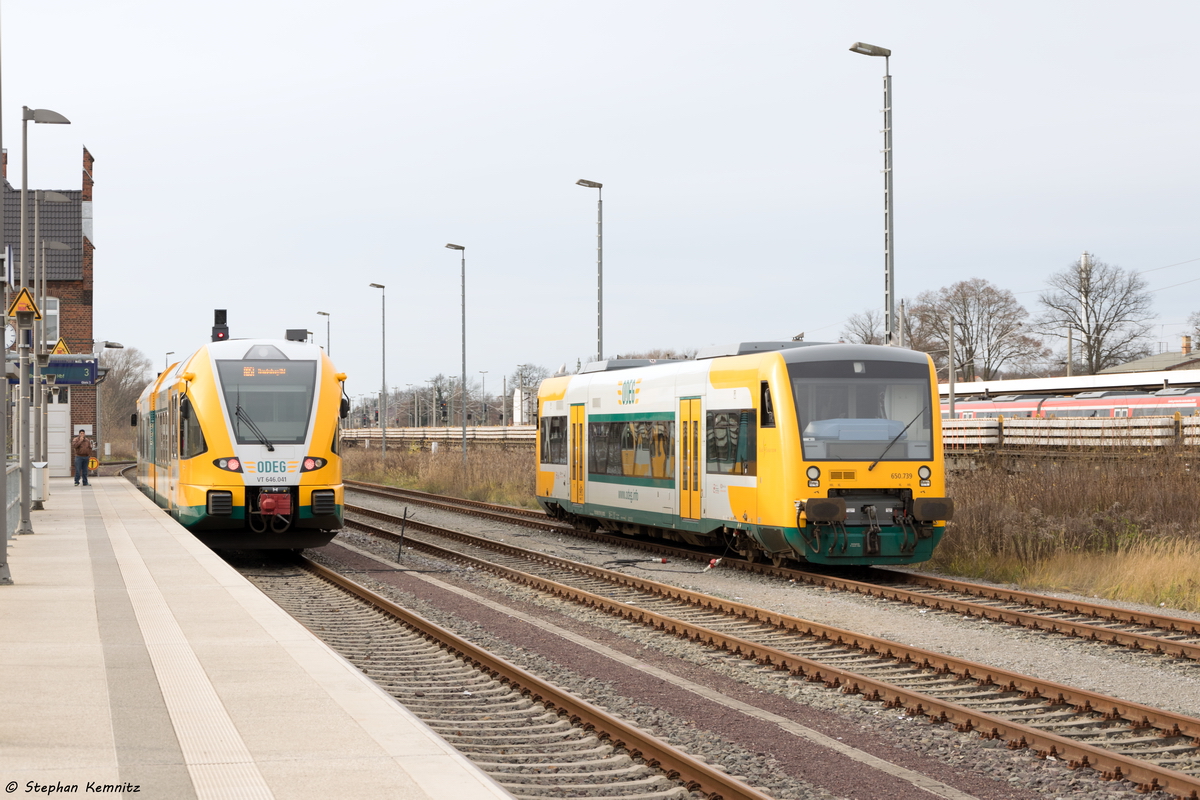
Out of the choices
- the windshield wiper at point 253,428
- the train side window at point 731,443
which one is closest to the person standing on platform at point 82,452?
the windshield wiper at point 253,428

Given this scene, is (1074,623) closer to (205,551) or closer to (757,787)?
(757,787)

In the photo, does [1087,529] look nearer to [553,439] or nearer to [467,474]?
[553,439]

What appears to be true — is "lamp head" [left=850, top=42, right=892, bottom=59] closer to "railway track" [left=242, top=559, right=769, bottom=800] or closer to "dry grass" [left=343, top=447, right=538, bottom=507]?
"railway track" [left=242, top=559, right=769, bottom=800]

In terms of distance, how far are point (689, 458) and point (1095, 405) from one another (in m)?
30.0

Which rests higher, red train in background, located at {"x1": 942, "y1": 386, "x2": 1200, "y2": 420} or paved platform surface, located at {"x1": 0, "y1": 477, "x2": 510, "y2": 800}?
red train in background, located at {"x1": 942, "y1": 386, "x2": 1200, "y2": 420}

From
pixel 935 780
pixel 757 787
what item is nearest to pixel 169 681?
pixel 757 787

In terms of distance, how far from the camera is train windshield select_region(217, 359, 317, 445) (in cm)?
1755

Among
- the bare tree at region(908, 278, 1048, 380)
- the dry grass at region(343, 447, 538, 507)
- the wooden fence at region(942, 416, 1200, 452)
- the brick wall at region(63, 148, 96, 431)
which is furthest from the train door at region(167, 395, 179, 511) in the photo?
the bare tree at region(908, 278, 1048, 380)

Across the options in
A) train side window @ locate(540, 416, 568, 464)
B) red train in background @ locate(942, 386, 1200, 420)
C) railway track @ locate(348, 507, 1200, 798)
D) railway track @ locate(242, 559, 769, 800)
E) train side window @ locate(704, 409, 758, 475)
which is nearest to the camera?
railway track @ locate(242, 559, 769, 800)

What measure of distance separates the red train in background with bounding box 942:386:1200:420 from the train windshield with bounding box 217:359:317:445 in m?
24.4

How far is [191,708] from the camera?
22.7ft

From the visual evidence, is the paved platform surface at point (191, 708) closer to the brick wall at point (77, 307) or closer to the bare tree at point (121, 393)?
the brick wall at point (77, 307)

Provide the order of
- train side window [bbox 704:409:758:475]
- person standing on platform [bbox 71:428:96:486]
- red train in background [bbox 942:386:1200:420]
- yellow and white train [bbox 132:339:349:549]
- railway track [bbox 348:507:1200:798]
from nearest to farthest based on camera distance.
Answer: railway track [bbox 348:507:1200:798]
train side window [bbox 704:409:758:475]
yellow and white train [bbox 132:339:349:549]
person standing on platform [bbox 71:428:96:486]
red train in background [bbox 942:386:1200:420]
